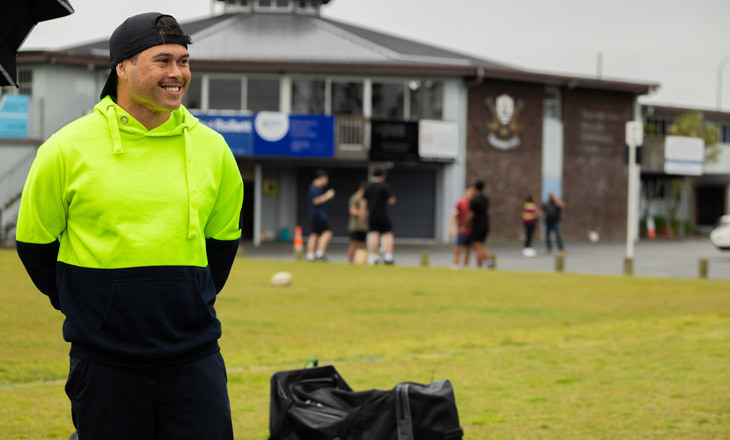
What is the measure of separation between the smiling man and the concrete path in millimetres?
18688

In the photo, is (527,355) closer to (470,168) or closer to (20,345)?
(20,345)

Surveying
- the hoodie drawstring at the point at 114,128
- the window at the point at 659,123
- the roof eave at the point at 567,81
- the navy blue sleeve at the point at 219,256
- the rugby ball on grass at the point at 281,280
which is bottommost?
the rugby ball on grass at the point at 281,280

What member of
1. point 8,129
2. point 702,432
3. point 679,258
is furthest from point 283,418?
point 8,129

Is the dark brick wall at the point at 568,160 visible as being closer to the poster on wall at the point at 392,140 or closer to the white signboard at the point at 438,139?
the white signboard at the point at 438,139

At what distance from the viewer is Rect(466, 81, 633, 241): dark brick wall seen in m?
37.2

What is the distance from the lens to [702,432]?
625cm

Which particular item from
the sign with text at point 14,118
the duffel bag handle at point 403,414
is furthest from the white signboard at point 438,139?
the duffel bag handle at point 403,414

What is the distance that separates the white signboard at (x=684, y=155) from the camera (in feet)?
143

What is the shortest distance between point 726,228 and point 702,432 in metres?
23.3

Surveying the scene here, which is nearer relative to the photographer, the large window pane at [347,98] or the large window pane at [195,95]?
the large window pane at [195,95]

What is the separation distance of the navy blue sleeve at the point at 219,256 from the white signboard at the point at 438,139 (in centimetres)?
3167

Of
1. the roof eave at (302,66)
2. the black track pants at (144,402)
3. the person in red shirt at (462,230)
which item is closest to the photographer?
the black track pants at (144,402)

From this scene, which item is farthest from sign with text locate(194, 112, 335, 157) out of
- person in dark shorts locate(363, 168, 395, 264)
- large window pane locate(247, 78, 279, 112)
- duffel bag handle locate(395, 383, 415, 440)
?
duffel bag handle locate(395, 383, 415, 440)

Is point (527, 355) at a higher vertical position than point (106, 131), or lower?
lower
